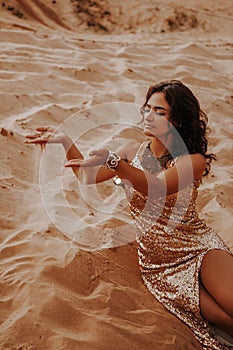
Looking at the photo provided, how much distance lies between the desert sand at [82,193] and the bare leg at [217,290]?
16 centimetres

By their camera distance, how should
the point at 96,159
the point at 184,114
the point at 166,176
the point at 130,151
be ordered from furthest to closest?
the point at 130,151 < the point at 184,114 < the point at 166,176 < the point at 96,159

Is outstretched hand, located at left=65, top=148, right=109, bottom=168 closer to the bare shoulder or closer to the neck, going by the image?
the neck

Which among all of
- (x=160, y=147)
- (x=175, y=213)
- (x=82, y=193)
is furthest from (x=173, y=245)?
(x=82, y=193)

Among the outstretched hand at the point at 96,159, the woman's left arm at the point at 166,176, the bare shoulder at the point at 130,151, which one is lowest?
the bare shoulder at the point at 130,151

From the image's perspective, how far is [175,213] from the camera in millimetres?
2490

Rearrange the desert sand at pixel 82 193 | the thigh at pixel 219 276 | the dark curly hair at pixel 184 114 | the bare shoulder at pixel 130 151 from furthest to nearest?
the bare shoulder at pixel 130 151, the dark curly hair at pixel 184 114, the thigh at pixel 219 276, the desert sand at pixel 82 193

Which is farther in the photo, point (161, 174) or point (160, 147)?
point (160, 147)

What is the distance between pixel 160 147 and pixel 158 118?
160 millimetres

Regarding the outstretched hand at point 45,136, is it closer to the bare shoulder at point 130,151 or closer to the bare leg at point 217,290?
the bare shoulder at point 130,151

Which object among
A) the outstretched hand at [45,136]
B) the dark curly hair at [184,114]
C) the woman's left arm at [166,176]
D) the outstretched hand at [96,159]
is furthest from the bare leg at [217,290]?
the outstretched hand at [45,136]

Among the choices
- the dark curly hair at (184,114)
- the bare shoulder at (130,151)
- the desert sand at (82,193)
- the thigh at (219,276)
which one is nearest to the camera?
the desert sand at (82,193)

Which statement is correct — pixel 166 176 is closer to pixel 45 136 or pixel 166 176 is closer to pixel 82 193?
pixel 45 136

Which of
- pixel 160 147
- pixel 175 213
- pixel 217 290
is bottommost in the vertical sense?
pixel 217 290

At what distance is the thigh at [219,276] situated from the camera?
2.26 m
